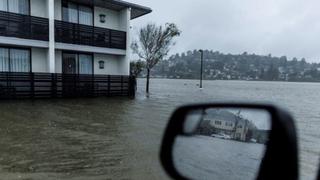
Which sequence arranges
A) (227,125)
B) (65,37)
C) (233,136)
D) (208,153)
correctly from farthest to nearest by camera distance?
(65,37), (208,153), (233,136), (227,125)

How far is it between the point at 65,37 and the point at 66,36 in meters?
0.09

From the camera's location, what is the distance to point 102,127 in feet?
32.4

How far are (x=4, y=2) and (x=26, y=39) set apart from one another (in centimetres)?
218

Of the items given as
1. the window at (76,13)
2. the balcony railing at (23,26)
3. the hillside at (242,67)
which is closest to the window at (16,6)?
the balcony railing at (23,26)

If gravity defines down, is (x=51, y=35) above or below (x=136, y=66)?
above

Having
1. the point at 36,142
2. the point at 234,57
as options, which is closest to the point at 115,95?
the point at 36,142

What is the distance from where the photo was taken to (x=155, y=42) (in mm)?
31062

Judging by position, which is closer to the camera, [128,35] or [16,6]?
[16,6]

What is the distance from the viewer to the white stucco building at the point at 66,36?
1769 centimetres

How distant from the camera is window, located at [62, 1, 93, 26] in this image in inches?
792

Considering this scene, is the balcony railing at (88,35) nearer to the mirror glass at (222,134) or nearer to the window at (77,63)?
the window at (77,63)

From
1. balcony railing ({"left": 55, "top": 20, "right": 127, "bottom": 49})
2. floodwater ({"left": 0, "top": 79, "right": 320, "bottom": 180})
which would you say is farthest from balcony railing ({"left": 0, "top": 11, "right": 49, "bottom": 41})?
floodwater ({"left": 0, "top": 79, "right": 320, "bottom": 180})

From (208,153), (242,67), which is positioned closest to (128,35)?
(208,153)

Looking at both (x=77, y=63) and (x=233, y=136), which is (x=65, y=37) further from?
(x=233, y=136)
